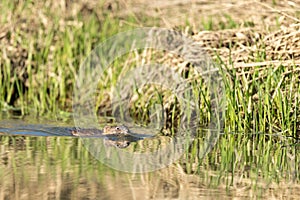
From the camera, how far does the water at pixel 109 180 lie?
4.75 metres

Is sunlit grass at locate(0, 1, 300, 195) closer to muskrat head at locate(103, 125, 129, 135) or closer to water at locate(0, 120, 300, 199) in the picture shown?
water at locate(0, 120, 300, 199)

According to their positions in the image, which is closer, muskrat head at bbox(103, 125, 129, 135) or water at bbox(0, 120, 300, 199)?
water at bbox(0, 120, 300, 199)

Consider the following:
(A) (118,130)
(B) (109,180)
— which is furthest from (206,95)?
(B) (109,180)

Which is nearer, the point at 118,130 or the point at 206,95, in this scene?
the point at 118,130

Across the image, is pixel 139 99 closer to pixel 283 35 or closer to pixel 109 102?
pixel 109 102

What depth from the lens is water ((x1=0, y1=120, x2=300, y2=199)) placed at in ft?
15.6

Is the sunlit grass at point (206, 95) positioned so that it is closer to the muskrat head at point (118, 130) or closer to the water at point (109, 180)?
the water at point (109, 180)

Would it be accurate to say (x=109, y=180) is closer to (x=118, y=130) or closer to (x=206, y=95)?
(x=118, y=130)

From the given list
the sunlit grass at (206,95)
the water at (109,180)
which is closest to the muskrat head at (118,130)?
the sunlit grass at (206,95)

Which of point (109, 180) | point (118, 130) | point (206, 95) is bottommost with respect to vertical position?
point (109, 180)

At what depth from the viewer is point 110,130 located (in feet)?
23.3

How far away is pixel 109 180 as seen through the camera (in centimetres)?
517

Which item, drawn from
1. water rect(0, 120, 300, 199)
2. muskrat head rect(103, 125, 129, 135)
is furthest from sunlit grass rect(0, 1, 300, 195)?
muskrat head rect(103, 125, 129, 135)

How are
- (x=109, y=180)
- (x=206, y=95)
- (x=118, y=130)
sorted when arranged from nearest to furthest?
1. (x=109, y=180)
2. (x=118, y=130)
3. (x=206, y=95)
